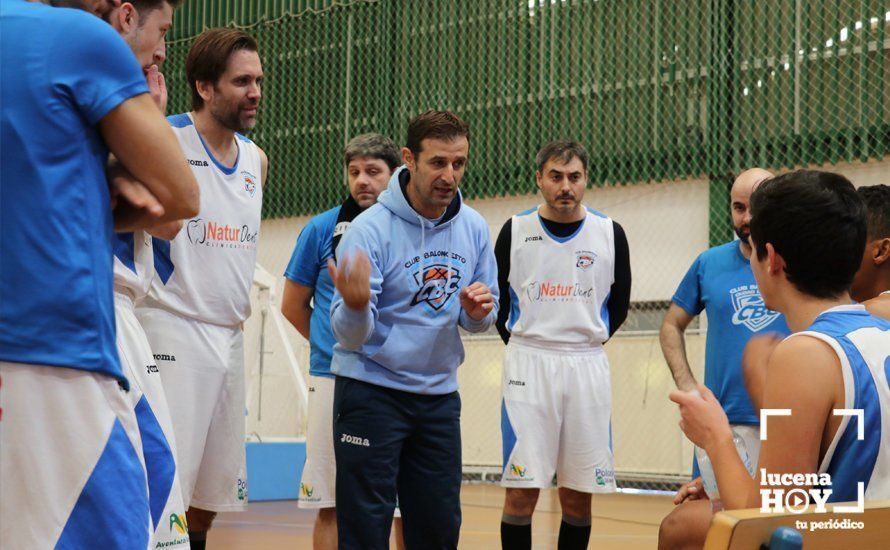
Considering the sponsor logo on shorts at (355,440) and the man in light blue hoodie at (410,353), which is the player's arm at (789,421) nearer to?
the man in light blue hoodie at (410,353)

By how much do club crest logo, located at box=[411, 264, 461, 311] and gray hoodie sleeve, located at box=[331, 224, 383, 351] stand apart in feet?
0.52

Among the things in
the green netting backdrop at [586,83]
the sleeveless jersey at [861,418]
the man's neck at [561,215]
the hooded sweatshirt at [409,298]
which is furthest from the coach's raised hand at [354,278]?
the green netting backdrop at [586,83]

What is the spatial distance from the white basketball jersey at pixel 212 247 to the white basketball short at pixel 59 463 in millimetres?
1949

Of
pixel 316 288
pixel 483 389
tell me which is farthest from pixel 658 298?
pixel 316 288

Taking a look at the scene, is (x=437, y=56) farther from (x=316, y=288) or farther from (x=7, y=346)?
(x=7, y=346)

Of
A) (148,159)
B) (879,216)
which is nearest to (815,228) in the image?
(879,216)

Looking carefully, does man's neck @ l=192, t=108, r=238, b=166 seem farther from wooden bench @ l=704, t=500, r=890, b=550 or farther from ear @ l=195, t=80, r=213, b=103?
wooden bench @ l=704, t=500, r=890, b=550

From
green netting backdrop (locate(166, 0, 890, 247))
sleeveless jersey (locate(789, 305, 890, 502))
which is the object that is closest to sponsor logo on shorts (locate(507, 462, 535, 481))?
sleeveless jersey (locate(789, 305, 890, 502))

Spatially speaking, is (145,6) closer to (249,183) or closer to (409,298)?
(409,298)

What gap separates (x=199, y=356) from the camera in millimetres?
3996

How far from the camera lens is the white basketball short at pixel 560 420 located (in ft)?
18.9

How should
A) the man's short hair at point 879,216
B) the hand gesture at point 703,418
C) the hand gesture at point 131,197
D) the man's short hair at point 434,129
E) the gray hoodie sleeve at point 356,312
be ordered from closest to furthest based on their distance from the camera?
the hand gesture at point 131,197, the hand gesture at point 703,418, the man's short hair at point 879,216, the gray hoodie sleeve at point 356,312, the man's short hair at point 434,129

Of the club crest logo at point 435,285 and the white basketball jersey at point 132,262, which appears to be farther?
the club crest logo at point 435,285

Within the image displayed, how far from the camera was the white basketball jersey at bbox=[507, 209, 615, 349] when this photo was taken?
5953 millimetres
